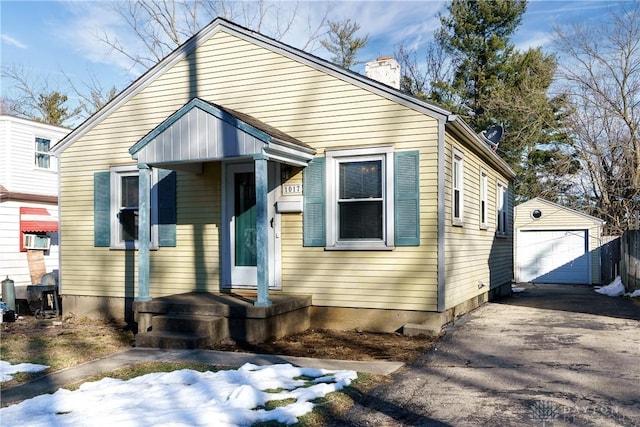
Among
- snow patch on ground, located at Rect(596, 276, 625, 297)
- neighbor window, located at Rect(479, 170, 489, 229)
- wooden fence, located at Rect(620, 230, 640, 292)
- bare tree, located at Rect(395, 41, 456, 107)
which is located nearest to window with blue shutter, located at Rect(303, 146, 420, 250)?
neighbor window, located at Rect(479, 170, 489, 229)

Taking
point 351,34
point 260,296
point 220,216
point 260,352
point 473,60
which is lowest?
point 260,352

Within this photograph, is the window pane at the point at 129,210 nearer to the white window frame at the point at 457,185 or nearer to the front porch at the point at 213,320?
the front porch at the point at 213,320

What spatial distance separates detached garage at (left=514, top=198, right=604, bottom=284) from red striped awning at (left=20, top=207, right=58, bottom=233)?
51.7 ft

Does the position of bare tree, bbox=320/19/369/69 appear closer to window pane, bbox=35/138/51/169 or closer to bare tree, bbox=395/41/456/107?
Answer: bare tree, bbox=395/41/456/107

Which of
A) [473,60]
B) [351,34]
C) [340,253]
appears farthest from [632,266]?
[351,34]

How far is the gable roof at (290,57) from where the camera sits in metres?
8.62

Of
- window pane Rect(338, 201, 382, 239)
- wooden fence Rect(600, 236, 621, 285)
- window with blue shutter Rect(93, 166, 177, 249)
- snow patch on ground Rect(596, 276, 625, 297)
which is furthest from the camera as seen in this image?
wooden fence Rect(600, 236, 621, 285)

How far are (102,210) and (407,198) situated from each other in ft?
19.5

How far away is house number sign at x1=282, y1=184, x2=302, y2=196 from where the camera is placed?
368 inches

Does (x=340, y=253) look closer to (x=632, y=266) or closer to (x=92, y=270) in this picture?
(x=92, y=270)

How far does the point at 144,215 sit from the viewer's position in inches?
359

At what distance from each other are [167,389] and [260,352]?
2.10m

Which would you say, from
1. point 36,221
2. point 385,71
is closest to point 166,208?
point 385,71

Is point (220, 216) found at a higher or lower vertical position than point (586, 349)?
higher
